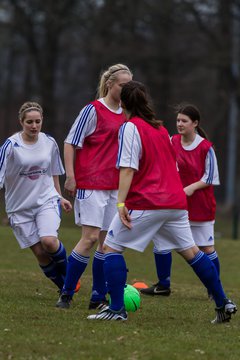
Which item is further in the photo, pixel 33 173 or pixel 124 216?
pixel 33 173

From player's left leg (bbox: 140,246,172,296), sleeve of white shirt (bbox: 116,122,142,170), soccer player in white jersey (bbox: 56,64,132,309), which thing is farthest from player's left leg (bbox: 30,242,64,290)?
sleeve of white shirt (bbox: 116,122,142,170)

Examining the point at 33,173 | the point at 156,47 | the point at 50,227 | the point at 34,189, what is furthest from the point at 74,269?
the point at 156,47

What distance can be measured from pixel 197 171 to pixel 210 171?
0.55ft

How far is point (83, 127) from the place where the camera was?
7.59m

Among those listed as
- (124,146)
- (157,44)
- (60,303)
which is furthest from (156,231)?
(157,44)

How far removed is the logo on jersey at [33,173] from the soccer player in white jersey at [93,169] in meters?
0.58

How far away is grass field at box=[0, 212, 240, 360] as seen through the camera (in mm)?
5922

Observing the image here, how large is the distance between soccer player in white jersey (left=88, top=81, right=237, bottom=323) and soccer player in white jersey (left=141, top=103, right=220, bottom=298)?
2.20 meters

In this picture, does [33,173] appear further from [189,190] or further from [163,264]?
[163,264]

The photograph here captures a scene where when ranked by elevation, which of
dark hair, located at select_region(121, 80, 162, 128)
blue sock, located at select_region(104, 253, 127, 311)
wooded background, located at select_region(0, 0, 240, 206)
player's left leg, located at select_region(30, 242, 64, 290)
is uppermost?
wooded background, located at select_region(0, 0, 240, 206)

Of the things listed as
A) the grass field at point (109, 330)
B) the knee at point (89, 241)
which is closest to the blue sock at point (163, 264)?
the grass field at point (109, 330)

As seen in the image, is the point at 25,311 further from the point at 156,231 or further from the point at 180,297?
the point at 180,297

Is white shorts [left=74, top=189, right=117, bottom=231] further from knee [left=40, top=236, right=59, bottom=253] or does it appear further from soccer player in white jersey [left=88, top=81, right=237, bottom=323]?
soccer player in white jersey [left=88, top=81, right=237, bottom=323]

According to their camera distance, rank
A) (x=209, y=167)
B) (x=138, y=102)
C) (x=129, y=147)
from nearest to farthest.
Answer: (x=129, y=147) < (x=138, y=102) < (x=209, y=167)
